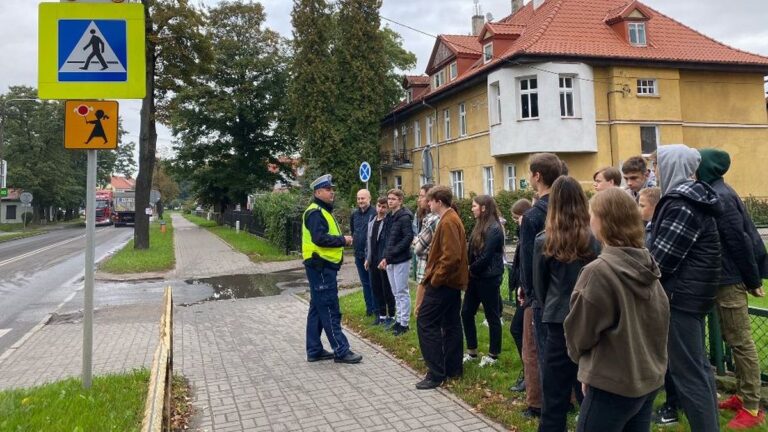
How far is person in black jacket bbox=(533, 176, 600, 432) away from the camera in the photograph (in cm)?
335

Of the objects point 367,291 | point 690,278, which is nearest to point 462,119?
point 367,291

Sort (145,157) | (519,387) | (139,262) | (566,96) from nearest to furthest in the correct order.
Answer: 1. (519,387)
2. (139,262)
3. (145,157)
4. (566,96)

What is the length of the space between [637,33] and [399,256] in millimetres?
24174

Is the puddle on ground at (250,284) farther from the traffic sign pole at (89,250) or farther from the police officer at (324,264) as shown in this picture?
the traffic sign pole at (89,250)

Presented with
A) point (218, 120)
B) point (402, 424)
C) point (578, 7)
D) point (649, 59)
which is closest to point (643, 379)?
point (402, 424)

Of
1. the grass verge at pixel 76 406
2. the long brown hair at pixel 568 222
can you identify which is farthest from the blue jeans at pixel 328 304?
the long brown hair at pixel 568 222

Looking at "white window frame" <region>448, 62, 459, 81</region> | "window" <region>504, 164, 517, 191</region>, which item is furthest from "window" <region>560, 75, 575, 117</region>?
"white window frame" <region>448, 62, 459, 81</region>

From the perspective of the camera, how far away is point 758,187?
2752cm

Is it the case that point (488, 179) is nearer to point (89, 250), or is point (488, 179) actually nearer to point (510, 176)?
point (510, 176)

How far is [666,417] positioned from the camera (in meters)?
4.11

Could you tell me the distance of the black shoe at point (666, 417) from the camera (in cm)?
408

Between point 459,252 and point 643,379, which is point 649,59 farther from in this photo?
point 643,379

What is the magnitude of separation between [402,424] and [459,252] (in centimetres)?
169

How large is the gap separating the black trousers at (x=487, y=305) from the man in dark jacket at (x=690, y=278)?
7.55 ft
